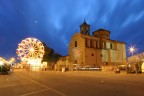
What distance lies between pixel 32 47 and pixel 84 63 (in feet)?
85.4

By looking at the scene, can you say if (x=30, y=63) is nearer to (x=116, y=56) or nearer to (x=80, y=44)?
(x=80, y=44)

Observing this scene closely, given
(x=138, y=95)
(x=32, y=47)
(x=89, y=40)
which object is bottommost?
(x=138, y=95)

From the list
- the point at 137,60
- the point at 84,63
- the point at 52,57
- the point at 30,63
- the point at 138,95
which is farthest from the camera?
the point at 52,57

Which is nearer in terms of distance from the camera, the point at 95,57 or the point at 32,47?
the point at 32,47

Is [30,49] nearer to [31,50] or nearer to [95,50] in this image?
[31,50]

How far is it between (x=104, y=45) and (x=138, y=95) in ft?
279

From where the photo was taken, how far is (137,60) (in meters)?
38.8

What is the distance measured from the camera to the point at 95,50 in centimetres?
8812

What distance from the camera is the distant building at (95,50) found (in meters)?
84.4

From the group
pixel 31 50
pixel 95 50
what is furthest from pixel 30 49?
pixel 95 50

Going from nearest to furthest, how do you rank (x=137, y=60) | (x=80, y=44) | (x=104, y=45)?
(x=137, y=60), (x=80, y=44), (x=104, y=45)

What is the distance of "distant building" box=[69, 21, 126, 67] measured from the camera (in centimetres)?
8440

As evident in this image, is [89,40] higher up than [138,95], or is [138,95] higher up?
[89,40]

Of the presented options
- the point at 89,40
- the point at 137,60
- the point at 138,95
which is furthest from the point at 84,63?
the point at 138,95
